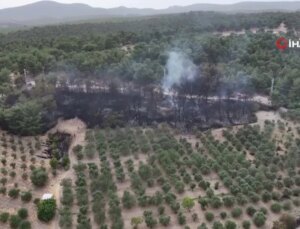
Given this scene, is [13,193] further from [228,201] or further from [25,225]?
[228,201]

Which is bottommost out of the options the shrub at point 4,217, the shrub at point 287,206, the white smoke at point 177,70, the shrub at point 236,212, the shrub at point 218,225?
the shrub at point 287,206

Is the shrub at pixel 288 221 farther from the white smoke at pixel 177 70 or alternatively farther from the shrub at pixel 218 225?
the white smoke at pixel 177 70

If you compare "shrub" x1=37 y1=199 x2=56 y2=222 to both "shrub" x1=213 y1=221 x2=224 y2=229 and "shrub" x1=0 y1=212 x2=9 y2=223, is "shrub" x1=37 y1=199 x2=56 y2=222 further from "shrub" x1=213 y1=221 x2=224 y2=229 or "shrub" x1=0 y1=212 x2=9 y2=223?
"shrub" x1=213 y1=221 x2=224 y2=229

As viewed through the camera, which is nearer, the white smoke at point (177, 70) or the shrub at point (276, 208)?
the shrub at point (276, 208)

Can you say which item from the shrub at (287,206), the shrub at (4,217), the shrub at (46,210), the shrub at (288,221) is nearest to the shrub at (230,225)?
the shrub at (288,221)

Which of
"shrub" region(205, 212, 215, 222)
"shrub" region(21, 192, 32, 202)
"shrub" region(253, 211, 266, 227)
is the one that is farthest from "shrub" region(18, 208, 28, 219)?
"shrub" region(253, 211, 266, 227)
